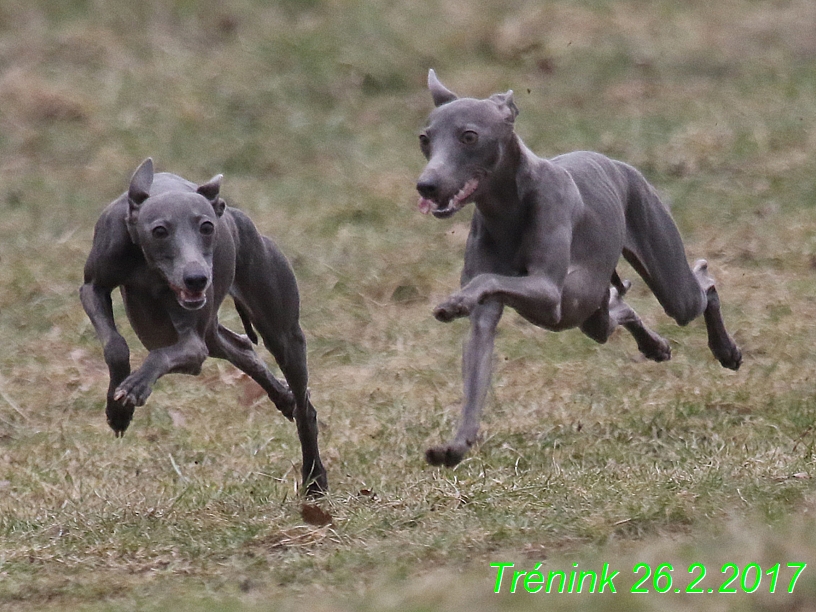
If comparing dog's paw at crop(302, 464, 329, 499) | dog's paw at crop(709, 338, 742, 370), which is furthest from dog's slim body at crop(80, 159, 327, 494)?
dog's paw at crop(709, 338, 742, 370)

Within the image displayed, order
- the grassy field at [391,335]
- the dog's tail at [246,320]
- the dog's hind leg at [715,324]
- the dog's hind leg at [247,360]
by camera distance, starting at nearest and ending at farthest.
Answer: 1. the grassy field at [391,335]
2. the dog's hind leg at [247,360]
3. the dog's tail at [246,320]
4. the dog's hind leg at [715,324]

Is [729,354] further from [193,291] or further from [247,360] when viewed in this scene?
[193,291]

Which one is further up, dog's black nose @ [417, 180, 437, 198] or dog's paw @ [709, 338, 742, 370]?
dog's black nose @ [417, 180, 437, 198]

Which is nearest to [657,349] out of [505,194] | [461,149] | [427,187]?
[505,194]

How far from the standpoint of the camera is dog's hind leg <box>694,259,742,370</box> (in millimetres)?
7398

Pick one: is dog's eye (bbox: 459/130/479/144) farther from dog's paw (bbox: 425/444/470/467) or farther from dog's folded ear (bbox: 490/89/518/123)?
dog's paw (bbox: 425/444/470/467)

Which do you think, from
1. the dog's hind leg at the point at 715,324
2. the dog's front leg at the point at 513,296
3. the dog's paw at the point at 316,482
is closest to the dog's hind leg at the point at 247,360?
the dog's paw at the point at 316,482

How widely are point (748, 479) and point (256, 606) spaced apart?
2295 millimetres

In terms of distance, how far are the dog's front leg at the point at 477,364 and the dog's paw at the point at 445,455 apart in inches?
2.6

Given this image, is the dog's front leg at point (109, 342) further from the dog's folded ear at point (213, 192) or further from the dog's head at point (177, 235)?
the dog's folded ear at point (213, 192)

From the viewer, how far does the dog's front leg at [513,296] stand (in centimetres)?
540

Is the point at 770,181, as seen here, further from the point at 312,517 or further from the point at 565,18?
the point at 312,517

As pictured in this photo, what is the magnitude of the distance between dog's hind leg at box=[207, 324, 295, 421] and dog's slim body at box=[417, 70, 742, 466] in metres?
1.13

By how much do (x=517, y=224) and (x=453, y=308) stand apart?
80 cm
